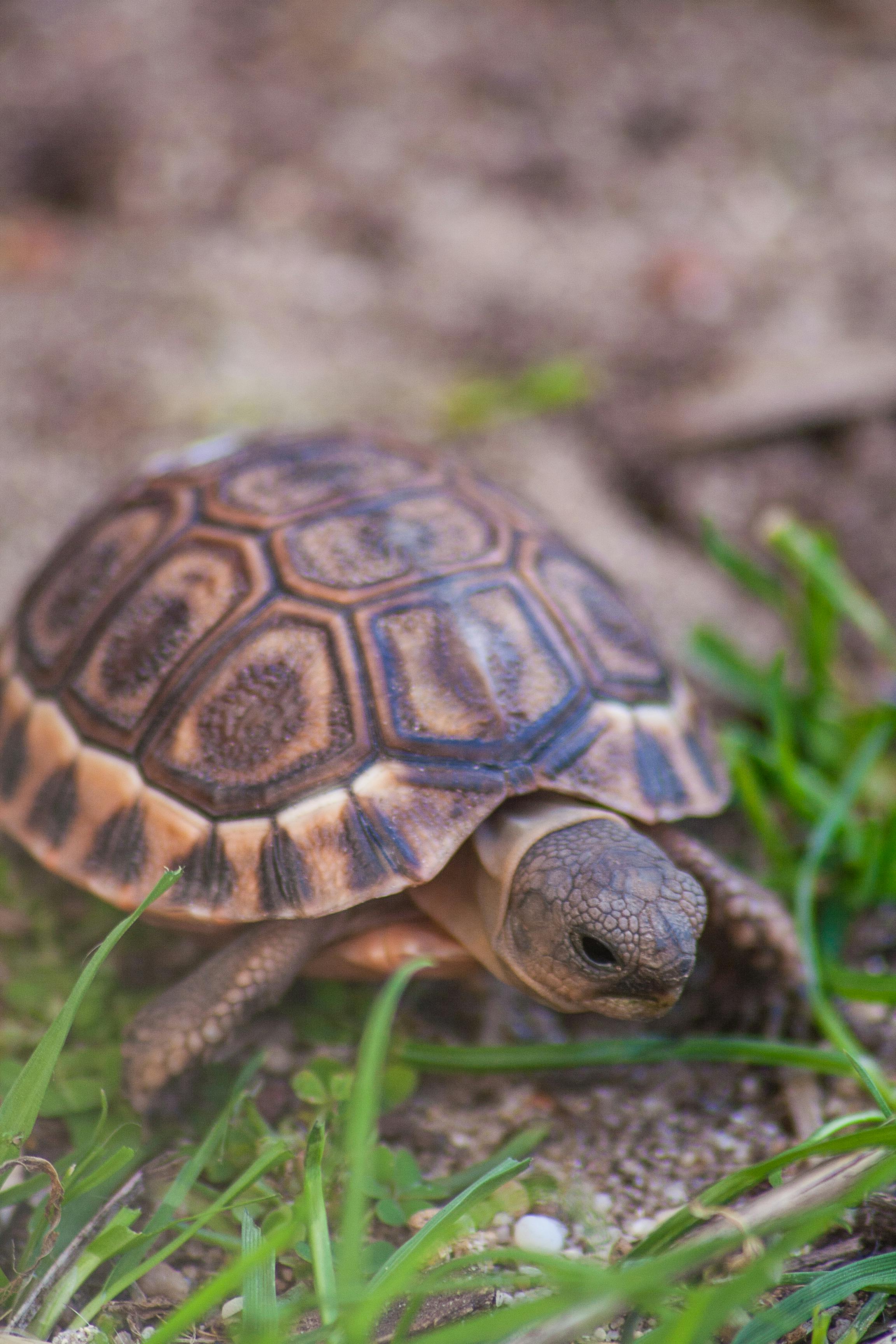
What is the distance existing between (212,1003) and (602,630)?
0.99m

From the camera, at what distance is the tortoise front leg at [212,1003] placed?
1.77 m

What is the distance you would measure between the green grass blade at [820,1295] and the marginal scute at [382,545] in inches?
49.2

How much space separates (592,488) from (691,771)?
1.55 metres

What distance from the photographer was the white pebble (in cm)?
160

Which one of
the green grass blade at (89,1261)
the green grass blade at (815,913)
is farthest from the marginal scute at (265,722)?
the green grass blade at (815,913)

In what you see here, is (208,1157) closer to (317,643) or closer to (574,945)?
(574,945)

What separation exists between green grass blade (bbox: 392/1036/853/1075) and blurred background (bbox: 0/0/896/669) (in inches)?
51.3

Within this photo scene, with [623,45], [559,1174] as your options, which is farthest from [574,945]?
[623,45]

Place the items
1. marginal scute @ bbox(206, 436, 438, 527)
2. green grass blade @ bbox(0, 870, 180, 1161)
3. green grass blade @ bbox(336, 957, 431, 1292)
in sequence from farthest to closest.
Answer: marginal scute @ bbox(206, 436, 438, 527)
green grass blade @ bbox(0, 870, 180, 1161)
green grass blade @ bbox(336, 957, 431, 1292)

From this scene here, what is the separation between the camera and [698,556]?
3.18 metres

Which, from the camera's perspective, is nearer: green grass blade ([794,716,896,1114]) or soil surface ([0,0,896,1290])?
green grass blade ([794,716,896,1114])

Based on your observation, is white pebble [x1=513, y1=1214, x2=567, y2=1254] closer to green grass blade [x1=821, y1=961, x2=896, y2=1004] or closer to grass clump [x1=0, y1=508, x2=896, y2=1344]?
grass clump [x1=0, y1=508, x2=896, y2=1344]

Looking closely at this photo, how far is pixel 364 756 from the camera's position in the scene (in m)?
1.78

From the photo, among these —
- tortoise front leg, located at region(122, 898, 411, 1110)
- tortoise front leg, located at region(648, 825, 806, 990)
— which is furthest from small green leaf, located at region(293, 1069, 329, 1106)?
tortoise front leg, located at region(648, 825, 806, 990)
